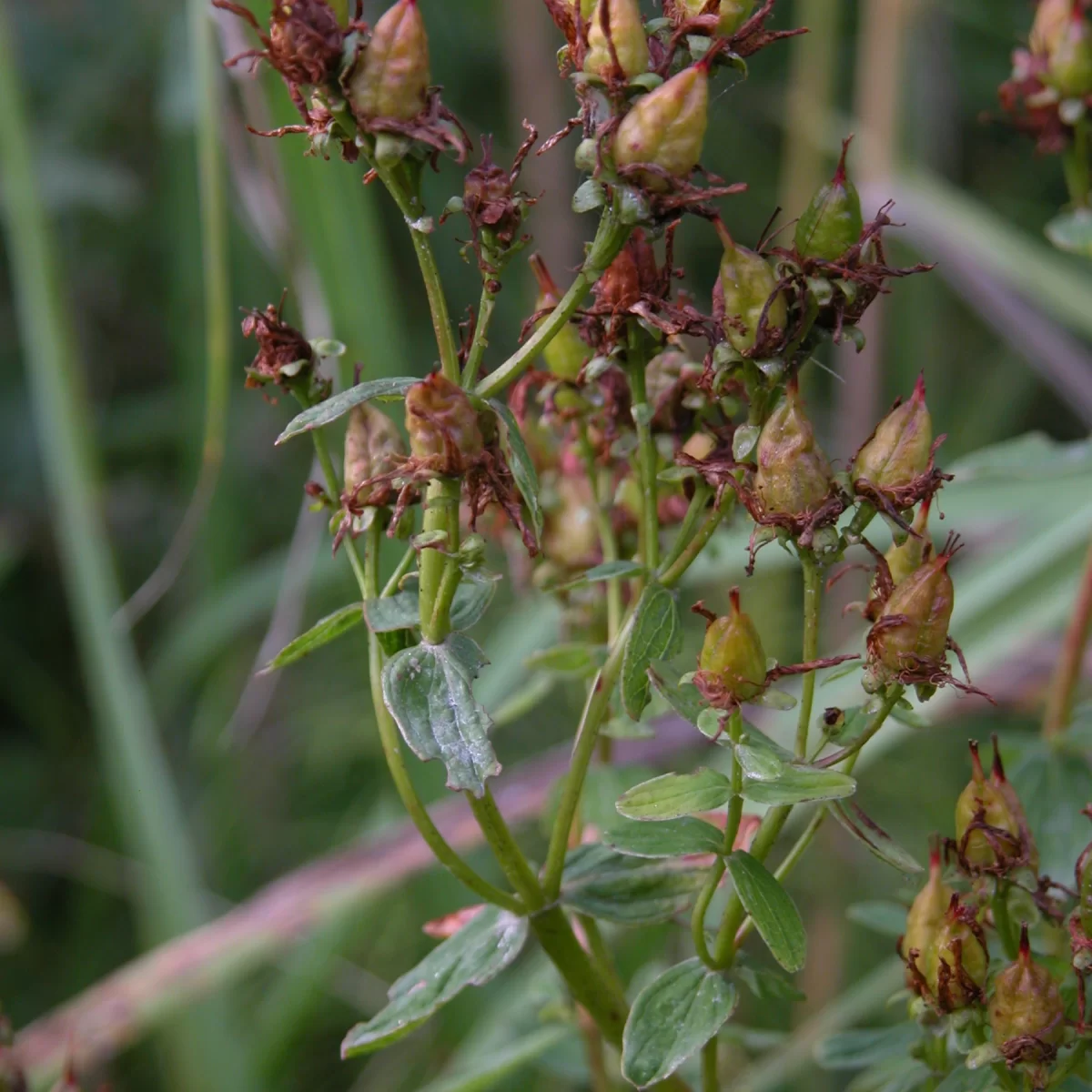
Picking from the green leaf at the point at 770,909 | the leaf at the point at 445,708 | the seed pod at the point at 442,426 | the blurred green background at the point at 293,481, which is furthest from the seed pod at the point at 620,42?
the blurred green background at the point at 293,481

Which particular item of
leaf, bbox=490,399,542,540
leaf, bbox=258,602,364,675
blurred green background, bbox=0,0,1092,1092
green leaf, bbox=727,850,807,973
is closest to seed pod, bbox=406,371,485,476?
leaf, bbox=490,399,542,540

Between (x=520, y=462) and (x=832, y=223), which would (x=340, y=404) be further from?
(x=832, y=223)

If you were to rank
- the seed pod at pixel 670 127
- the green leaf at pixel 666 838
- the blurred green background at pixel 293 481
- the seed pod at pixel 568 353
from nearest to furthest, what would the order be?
the seed pod at pixel 670 127
the green leaf at pixel 666 838
the seed pod at pixel 568 353
the blurred green background at pixel 293 481

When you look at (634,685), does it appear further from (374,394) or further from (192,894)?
(192,894)

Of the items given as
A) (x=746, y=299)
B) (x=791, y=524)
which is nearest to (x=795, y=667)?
(x=791, y=524)

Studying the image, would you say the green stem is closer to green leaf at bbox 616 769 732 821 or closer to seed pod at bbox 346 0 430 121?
seed pod at bbox 346 0 430 121

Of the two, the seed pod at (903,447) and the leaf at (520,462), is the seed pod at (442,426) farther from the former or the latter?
the seed pod at (903,447)

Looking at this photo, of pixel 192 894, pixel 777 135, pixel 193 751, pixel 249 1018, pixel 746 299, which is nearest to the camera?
pixel 746 299
